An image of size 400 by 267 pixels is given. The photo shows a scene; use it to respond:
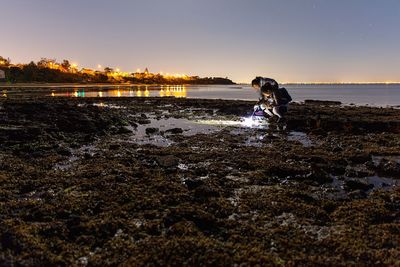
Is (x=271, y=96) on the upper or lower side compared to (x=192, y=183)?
upper

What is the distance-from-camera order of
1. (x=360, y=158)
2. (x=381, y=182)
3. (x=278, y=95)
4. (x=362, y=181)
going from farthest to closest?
(x=278, y=95) → (x=360, y=158) → (x=362, y=181) → (x=381, y=182)

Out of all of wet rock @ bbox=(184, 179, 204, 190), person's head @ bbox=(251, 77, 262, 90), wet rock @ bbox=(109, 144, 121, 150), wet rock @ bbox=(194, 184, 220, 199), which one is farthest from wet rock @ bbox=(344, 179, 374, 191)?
person's head @ bbox=(251, 77, 262, 90)

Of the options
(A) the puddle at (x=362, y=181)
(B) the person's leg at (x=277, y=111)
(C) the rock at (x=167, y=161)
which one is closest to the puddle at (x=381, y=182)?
(A) the puddle at (x=362, y=181)

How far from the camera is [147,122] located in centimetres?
2964

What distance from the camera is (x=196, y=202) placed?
32.4 ft

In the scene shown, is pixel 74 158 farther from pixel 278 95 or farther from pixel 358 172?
pixel 278 95

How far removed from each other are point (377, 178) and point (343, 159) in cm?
267

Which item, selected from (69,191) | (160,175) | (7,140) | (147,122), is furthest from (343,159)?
(147,122)

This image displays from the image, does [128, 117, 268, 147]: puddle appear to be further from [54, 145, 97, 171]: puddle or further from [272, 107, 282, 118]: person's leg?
[54, 145, 97, 171]: puddle

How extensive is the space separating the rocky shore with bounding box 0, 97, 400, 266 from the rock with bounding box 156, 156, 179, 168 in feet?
0.26

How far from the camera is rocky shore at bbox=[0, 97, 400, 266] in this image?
697 centimetres

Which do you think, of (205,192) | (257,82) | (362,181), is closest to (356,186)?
(362,181)

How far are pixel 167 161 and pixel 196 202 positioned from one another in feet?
16.4

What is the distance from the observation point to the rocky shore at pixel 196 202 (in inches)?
275
